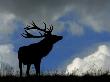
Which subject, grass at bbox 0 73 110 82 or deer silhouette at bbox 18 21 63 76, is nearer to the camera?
grass at bbox 0 73 110 82

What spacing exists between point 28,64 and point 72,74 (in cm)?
421

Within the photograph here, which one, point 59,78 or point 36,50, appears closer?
point 59,78

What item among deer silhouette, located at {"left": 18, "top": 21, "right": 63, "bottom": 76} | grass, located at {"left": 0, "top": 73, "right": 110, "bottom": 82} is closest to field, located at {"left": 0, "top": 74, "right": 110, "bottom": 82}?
grass, located at {"left": 0, "top": 73, "right": 110, "bottom": 82}

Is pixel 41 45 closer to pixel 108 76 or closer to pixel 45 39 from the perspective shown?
pixel 45 39

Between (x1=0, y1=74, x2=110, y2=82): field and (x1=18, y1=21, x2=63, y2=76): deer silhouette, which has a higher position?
(x1=18, y1=21, x2=63, y2=76): deer silhouette

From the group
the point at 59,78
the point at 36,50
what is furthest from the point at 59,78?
the point at 36,50

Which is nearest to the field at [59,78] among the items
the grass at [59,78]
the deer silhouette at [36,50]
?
the grass at [59,78]

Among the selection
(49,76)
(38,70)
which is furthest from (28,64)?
(49,76)

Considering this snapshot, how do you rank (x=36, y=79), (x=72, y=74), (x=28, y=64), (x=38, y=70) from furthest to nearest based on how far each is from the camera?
(x=28, y=64)
(x=38, y=70)
(x=72, y=74)
(x=36, y=79)

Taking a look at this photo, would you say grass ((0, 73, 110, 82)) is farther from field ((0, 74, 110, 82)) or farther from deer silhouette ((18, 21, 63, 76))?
deer silhouette ((18, 21, 63, 76))

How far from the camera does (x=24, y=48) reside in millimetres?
18047

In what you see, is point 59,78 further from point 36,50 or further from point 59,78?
point 36,50

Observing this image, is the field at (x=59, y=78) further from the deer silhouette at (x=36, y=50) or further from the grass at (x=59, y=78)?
the deer silhouette at (x=36, y=50)

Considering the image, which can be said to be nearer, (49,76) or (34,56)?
(49,76)
